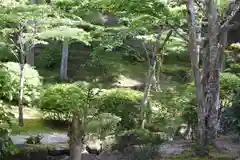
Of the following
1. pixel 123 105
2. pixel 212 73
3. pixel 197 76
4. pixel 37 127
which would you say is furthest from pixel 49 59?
pixel 212 73

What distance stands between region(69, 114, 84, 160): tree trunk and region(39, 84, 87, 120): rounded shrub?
3.28 metres

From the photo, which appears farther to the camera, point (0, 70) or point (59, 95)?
point (59, 95)

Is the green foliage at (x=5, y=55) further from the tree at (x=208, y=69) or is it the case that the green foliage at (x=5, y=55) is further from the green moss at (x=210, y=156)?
the tree at (x=208, y=69)

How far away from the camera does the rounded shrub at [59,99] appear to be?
9.97 meters

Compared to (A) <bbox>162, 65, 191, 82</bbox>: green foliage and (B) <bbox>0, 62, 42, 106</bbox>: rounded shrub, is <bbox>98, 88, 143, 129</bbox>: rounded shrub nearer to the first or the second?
(B) <bbox>0, 62, 42, 106</bbox>: rounded shrub

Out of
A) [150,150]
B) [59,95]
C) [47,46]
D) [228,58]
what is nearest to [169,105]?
[59,95]

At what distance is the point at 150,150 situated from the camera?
6.91m

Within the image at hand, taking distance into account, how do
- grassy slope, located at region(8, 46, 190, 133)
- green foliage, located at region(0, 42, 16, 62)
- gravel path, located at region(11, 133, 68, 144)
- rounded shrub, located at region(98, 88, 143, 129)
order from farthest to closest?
grassy slope, located at region(8, 46, 190, 133)
green foliage, located at region(0, 42, 16, 62)
rounded shrub, located at region(98, 88, 143, 129)
gravel path, located at region(11, 133, 68, 144)

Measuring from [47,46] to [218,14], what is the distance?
478 inches

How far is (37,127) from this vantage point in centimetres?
1062

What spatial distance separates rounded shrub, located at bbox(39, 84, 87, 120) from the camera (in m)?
9.97

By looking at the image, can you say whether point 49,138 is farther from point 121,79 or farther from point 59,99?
point 121,79

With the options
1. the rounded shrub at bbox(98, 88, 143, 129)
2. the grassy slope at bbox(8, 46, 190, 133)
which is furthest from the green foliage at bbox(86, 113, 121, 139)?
the grassy slope at bbox(8, 46, 190, 133)

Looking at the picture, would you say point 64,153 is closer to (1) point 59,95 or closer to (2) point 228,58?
(1) point 59,95
